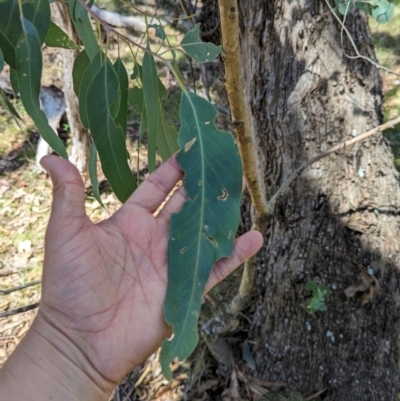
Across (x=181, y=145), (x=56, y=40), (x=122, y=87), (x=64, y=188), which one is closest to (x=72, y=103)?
(x=56, y=40)

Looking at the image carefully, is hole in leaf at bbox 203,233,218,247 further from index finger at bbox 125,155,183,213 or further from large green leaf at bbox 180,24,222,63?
large green leaf at bbox 180,24,222,63

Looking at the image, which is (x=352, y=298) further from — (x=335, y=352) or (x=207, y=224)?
(x=207, y=224)

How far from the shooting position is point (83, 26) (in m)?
0.93

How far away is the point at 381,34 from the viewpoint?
124 inches

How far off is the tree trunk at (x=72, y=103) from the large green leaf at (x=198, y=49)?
4.83ft

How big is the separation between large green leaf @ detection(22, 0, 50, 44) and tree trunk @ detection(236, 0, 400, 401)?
698 millimetres

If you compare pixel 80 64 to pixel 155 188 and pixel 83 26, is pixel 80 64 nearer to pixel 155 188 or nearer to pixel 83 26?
pixel 83 26

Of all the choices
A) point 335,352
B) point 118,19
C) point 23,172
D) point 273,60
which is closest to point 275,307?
point 335,352

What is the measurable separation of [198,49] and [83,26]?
281 millimetres

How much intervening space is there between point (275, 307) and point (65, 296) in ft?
3.02

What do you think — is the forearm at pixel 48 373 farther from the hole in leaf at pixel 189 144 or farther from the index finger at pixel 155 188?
the hole in leaf at pixel 189 144

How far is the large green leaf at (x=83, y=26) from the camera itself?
2.84ft

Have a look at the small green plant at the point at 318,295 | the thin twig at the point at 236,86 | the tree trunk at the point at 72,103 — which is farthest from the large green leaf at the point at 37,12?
the tree trunk at the point at 72,103

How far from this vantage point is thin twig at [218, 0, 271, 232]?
75cm
